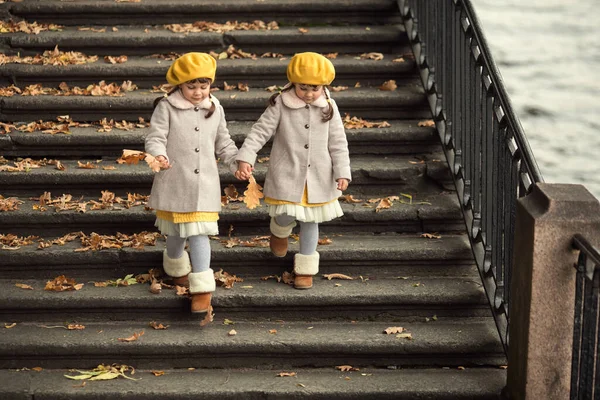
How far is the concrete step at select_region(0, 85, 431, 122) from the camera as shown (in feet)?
24.0

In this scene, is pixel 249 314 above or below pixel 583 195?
below

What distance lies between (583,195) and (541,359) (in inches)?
35.3

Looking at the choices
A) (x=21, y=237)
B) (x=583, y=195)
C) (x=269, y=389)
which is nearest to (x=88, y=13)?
(x=21, y=237)

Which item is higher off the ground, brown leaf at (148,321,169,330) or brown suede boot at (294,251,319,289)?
brown suede boot at (294,251,319,289)

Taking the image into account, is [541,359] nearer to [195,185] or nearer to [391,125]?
[195,185]

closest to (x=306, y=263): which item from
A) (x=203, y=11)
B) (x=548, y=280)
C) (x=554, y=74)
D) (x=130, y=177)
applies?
(x=130, y=177)

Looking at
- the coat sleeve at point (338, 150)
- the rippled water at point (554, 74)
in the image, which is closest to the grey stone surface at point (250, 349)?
the coat sleeve at point (338, 150)

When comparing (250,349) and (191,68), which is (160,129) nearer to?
(191,68)

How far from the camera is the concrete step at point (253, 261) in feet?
20.2

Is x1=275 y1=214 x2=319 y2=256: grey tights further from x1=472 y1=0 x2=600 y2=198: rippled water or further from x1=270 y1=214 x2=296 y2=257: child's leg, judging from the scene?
x1=472 y1=0 x2=600 y2=198: rippled water

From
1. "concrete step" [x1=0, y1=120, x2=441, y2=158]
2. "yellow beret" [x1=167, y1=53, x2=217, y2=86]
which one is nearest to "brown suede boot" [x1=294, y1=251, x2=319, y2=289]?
"yellow beret" [x1=167, y1=53, x2=217, y2=86]

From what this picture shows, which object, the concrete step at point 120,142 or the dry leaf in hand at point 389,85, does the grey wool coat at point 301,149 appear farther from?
the dry leaf in hand at point 389,85

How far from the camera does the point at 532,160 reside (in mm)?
5070

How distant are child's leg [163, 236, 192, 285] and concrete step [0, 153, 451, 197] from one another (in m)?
0.96
